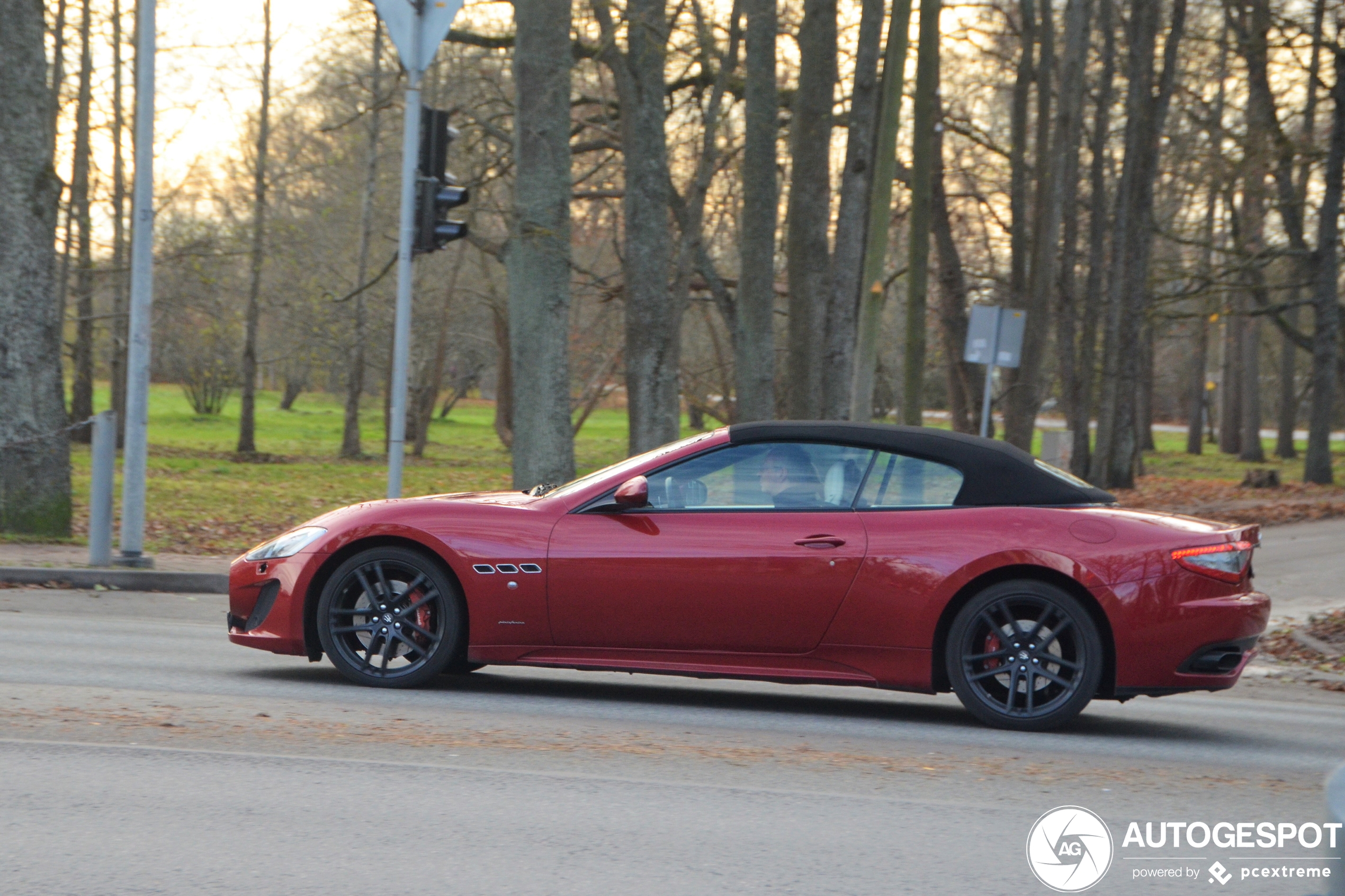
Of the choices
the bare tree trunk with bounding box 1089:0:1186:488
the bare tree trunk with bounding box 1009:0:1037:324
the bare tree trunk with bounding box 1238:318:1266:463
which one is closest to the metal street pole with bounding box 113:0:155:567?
the bare tree trunk with bounding box 1009:0:1037:324

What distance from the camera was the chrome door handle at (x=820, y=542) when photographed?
680cm

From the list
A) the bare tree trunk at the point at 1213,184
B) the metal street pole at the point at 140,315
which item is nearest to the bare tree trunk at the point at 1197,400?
the bare tree trunk at the point at 1213,184

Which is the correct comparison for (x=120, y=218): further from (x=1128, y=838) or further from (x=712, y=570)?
(x=1128, y=838)

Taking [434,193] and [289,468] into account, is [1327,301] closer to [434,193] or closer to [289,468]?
[289,468]

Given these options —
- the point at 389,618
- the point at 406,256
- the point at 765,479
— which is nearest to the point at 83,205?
the point at 406,256

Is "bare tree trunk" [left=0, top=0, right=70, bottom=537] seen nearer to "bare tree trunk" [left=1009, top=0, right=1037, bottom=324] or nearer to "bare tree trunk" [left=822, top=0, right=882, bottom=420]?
"bare tree trunk" [left=822, top=0, right=882, bottom=420]

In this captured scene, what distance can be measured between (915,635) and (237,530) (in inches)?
484

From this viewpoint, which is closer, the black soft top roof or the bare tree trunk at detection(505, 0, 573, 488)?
the black soft top roof

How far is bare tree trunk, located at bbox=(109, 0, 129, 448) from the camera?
28578 millimetres

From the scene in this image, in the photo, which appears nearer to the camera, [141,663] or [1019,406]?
[141,663]

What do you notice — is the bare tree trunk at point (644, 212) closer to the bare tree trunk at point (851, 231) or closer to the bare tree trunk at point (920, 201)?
the bare tree trunk at point (851, 231)

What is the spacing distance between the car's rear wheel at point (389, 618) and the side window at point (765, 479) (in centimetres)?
119

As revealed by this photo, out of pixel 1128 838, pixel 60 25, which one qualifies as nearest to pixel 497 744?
pixel 1128 838

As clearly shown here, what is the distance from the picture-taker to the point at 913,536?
6.80 m
